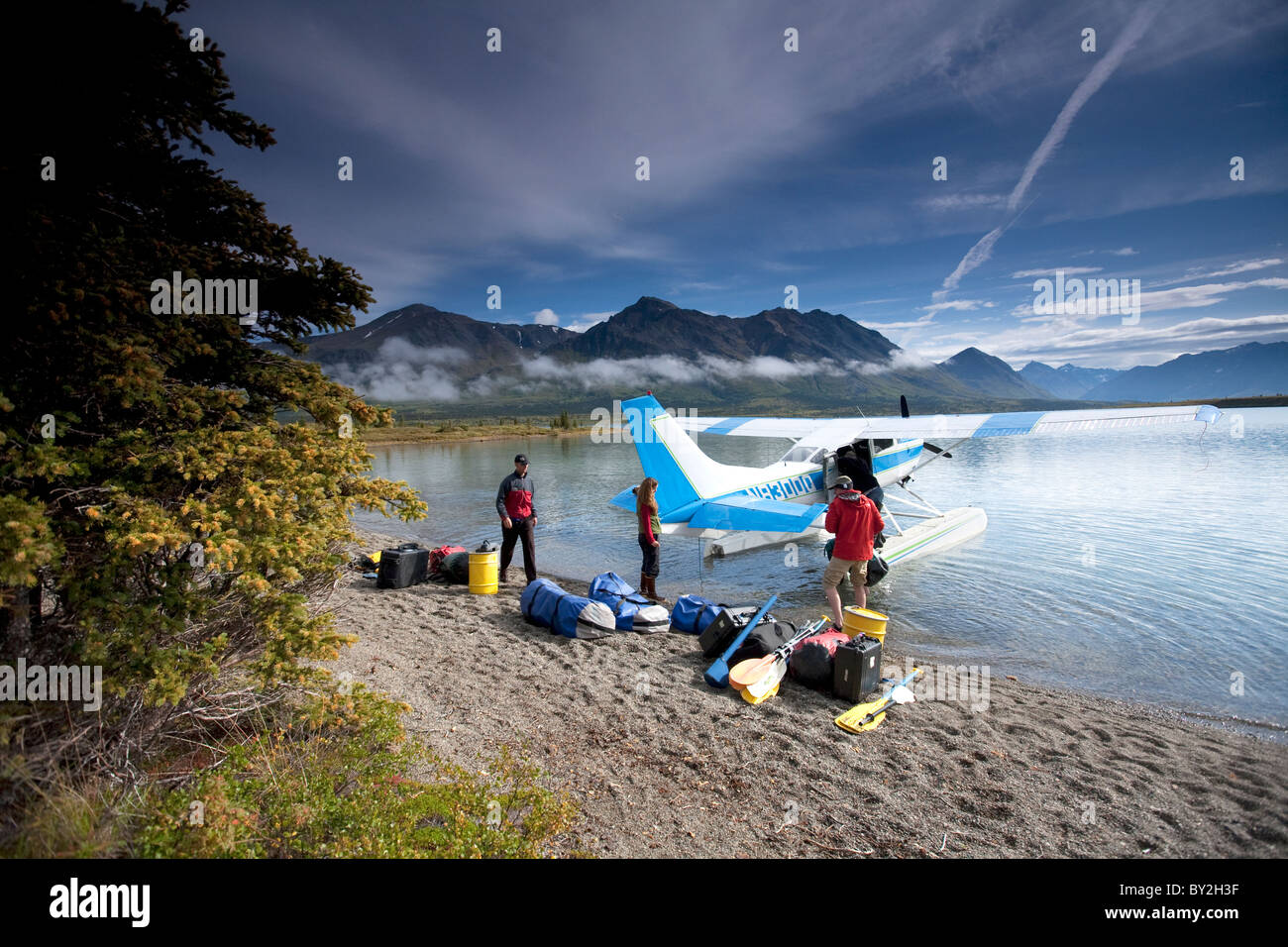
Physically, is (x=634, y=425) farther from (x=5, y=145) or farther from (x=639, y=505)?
(x=5, y=145)

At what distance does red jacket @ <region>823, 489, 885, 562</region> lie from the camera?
7684mm

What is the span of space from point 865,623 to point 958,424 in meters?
9.27

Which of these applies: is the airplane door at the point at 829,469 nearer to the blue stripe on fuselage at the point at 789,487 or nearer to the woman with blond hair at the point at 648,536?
the blue stripe on fuselage at the point at 789,487

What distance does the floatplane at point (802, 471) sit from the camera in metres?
11.0

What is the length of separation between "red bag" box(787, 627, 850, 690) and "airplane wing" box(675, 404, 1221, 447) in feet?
20.3

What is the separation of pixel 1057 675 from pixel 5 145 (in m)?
11.1

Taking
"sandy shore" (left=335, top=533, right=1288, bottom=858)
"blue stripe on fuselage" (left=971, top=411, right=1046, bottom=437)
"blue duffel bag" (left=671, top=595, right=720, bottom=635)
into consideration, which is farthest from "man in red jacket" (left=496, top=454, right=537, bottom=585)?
"blue stripe on fuselage" (left=971, top=411, right=1046, bottom=437)

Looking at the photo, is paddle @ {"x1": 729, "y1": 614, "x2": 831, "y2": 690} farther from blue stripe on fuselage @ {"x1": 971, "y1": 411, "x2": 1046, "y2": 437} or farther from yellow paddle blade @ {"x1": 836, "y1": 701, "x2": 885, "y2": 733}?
blue stripe on fuselage @ {"x1": 971, "y1": 411, "x2": 1046, "y2": 437}

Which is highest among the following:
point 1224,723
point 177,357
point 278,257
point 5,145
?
point 5,145

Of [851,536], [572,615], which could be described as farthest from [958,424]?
[572,615]

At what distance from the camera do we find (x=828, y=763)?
4719mm

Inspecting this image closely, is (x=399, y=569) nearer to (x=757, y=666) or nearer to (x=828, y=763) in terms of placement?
(x=757, y=666)

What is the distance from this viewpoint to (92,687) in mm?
3326
